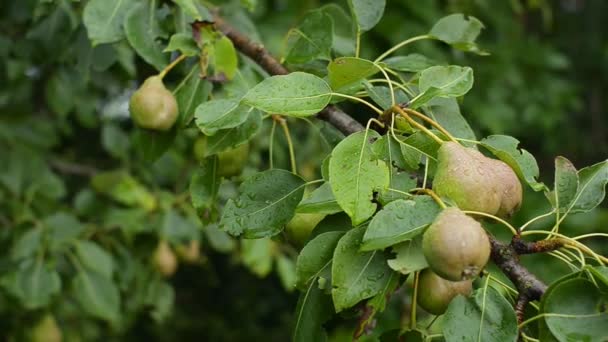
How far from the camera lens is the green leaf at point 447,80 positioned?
3.38ft

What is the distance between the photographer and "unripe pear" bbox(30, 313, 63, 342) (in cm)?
218

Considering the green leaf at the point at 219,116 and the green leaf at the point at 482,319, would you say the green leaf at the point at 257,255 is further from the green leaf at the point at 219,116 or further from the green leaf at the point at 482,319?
the green leaf at the point at 482,319

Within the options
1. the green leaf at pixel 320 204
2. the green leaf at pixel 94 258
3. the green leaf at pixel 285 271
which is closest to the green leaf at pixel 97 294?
the green leaf at pixel 94 258

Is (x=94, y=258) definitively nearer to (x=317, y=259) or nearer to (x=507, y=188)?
(x=317, y=259)

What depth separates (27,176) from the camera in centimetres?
221

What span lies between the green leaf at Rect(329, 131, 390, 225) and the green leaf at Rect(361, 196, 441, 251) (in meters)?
0.03

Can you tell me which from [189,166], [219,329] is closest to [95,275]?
[189,166]

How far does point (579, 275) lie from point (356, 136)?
27 cm

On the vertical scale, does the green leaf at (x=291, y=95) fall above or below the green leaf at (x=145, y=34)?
above

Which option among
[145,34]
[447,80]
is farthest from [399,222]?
[145,34]

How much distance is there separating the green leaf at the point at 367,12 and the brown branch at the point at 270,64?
0.43 feet

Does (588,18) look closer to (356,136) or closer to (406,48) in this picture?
(406,48)

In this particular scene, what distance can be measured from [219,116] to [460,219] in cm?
40

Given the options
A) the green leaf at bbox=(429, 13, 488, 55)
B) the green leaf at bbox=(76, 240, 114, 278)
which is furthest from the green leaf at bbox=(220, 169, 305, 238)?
the green leaf at bbox=(76, 240, 114, 278)
